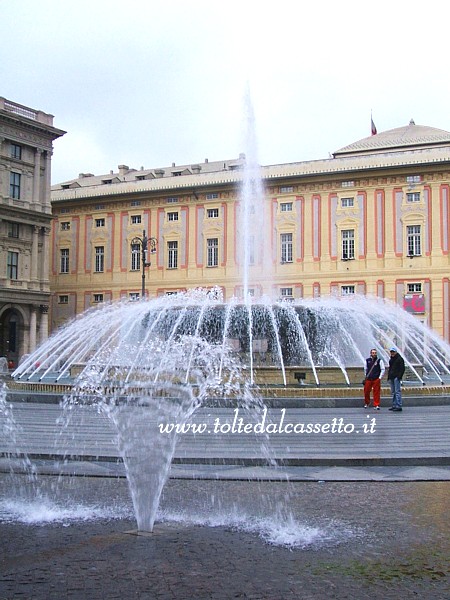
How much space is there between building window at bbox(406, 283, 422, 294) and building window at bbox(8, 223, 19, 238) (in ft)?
78.0

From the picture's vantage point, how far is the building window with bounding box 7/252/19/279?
44062mm

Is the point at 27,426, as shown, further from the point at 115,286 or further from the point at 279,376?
the point at 115,286

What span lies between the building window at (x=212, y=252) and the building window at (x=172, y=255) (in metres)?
2.27

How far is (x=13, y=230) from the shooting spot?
145ft

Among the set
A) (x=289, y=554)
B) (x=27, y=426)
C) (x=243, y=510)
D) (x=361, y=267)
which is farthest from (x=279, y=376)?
(x=361, y=267)

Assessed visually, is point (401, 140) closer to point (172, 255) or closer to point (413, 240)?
point (413, 240)

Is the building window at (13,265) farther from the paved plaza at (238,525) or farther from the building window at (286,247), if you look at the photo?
the paved plaza at (238,525)

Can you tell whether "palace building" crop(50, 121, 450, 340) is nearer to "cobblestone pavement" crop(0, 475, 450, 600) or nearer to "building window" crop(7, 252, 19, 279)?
"building window" crop(7, 252, 19, 279)

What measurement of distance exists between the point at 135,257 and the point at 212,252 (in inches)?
213

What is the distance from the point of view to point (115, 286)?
47.9 metres

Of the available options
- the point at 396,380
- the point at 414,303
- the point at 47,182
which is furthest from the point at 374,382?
the point at 47,182

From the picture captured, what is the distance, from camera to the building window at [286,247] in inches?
1716

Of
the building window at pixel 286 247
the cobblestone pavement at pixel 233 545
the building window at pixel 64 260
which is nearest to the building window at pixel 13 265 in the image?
the building window at pixel 64 260

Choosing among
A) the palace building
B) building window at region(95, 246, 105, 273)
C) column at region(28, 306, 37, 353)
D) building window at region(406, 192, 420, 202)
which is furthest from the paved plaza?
building window at region(95, 246, 105, 273)
